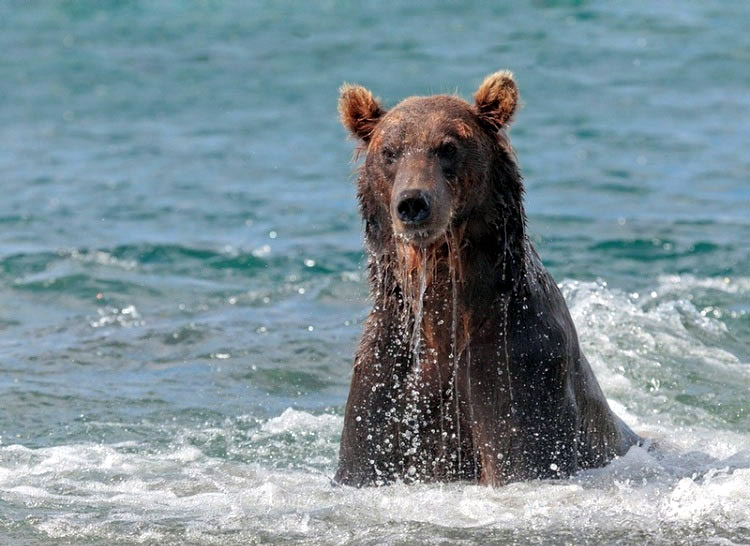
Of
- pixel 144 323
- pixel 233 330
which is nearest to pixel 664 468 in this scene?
pixel 233 330

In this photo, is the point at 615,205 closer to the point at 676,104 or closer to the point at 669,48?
the point at 676,104

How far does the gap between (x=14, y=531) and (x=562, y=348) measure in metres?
2.59

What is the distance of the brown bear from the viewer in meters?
6.22

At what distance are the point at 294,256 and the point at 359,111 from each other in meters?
6.12

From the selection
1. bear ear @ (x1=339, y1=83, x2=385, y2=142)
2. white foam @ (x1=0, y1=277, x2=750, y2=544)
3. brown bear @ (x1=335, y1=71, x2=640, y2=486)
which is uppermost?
bear ear @ (x1=339, y1=83, x2=385, y2=142)

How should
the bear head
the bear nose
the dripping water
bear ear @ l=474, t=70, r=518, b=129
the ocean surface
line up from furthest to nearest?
the ocean surface → bear ear @ l=474, t=70, r=518, b=129 → the dripping water → the bear head → the bear nose

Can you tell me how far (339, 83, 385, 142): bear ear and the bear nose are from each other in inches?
34.0

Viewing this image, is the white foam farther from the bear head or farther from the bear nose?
the bear nose

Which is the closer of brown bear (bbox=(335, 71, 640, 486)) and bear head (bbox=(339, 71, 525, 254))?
bear head (bbox=(339, 71, 525, 254))

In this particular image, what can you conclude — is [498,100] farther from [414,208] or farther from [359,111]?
[414,208]

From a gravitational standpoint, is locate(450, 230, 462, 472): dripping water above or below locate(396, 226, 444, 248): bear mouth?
below

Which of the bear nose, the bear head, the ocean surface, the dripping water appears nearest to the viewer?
the bear nose

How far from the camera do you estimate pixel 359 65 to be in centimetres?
2167

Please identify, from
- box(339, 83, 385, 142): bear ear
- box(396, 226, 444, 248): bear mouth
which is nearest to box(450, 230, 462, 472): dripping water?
box(396, 226, 444, 248): bear mouth
